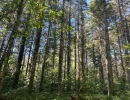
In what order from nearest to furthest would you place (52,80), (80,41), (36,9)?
(36,9) < (52,80) < (80,41)

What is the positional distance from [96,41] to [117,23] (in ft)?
13.6

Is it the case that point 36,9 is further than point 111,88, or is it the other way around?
point 111,88

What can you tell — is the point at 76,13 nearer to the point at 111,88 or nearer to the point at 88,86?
the point at 88,86

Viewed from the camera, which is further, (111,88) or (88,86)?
(88,86)

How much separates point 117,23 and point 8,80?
17.5m

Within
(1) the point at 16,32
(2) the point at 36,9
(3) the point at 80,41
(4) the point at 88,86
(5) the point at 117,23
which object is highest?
(5) the point at 117,23

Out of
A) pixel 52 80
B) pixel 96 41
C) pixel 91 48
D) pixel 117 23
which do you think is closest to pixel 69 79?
pixel 52 80

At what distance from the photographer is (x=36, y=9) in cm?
831

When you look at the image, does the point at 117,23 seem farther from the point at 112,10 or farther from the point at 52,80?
the point at 52,80

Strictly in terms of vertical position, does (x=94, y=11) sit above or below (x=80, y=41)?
above

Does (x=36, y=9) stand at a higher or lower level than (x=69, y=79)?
higher

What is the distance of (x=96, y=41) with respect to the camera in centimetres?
2736

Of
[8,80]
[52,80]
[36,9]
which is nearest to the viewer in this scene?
[36,9]

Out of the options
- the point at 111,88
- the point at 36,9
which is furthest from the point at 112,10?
the point at 36,9
